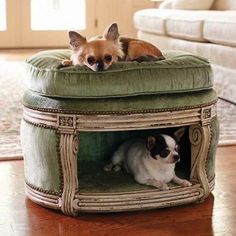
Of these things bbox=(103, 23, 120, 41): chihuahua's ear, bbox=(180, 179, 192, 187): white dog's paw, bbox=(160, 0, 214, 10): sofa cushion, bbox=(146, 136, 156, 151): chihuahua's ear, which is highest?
bbox=(103, 23, 120, 41): chihuahua's ear

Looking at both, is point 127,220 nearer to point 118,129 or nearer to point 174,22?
point 118,129

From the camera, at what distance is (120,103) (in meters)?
1.81

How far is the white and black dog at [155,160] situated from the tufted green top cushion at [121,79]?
0.67 ft

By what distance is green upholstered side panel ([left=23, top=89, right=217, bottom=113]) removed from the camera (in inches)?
70.7

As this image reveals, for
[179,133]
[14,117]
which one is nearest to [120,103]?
[179,133]

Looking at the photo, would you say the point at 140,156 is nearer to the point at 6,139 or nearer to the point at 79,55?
the point at 79,55

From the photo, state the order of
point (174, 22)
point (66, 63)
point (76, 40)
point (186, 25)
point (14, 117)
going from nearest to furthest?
point (66, 63)
point (76, 40)
point (14, 117)
point (186, 25)
point (174, 22)

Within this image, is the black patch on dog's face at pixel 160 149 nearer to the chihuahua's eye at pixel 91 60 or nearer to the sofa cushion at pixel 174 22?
the chihuahua's eye at pixel 91 60

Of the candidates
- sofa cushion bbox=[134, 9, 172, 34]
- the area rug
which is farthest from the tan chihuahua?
sofa cushion bbox=[134, 9, 172, 34]

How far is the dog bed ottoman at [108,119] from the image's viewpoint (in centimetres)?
180

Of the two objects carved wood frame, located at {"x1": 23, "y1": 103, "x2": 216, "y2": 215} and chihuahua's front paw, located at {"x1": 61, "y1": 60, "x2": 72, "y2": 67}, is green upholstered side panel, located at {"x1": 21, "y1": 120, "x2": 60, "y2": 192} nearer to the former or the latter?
carved wood frame, located at {"x1": 23, "y1": 103, "x2": 216, "y2": 215}

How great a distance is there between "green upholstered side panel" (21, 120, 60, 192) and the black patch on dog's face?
0.35 meters

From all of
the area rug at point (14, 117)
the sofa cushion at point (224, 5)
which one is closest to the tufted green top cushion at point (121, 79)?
the area rug at point (14, 117)

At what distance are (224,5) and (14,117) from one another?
231cm
